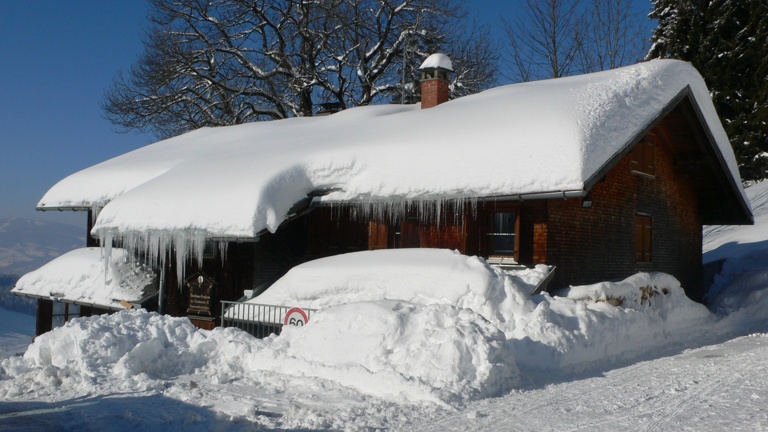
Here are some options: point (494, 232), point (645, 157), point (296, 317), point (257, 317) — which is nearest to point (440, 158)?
point (494, 232)

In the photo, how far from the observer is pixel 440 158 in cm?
1268

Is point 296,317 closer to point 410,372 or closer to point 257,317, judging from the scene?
point 257,317

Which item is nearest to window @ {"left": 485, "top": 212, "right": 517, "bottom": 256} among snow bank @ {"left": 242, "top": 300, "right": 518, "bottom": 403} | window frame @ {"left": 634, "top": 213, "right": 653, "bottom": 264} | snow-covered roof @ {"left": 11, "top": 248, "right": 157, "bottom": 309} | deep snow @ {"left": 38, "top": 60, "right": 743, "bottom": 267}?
deep snow @ {"left": 38, "top": 60, "right": 743, "bottom": 267}

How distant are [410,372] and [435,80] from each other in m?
11.2

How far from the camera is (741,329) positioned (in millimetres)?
13773

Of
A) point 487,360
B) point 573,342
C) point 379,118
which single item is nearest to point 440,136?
point 379,118

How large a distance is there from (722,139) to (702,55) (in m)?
14.8

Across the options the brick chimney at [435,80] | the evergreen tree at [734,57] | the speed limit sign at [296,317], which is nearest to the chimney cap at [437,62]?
the brick chimney at [435,80]

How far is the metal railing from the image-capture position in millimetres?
11906

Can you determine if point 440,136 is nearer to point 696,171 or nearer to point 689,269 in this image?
point 696,171

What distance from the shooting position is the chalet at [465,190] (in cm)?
1207

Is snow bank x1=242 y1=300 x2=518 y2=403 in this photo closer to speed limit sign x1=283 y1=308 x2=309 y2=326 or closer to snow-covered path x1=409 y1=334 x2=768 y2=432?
snow-covered path x1=409 y1=334 x2=768 y2=432

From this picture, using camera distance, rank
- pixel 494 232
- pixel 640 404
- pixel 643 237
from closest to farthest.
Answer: pixel 640 404
pixel 494 232
pixel 643 237

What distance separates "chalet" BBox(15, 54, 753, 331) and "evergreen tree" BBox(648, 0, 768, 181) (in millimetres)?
11427
